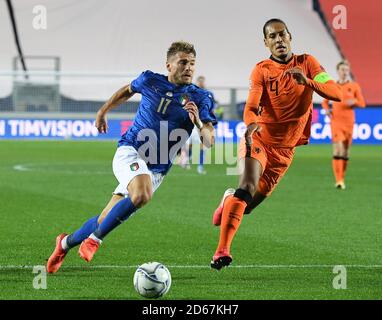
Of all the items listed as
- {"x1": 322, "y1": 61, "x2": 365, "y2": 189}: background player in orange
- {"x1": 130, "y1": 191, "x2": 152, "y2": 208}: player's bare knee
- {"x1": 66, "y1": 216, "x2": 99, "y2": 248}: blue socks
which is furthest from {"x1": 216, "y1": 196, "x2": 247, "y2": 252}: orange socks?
{"x1": 322, "y1": 61, "x2": 365, "y2": 189}: background player in orange

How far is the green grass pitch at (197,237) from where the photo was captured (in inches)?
289

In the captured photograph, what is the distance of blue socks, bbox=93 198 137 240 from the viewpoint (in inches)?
303

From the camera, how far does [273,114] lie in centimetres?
883

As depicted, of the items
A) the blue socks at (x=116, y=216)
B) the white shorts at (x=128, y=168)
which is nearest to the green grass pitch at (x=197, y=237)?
the blue socks at (x=116, y=216)

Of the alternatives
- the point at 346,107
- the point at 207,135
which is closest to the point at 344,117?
the point at 346,107

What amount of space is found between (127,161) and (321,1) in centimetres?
3197

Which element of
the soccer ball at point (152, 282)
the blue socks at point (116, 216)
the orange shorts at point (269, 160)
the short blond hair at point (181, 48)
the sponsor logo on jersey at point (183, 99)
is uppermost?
the short blond hair at point (181, 48)

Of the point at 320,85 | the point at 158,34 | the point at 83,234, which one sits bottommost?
the point at 83,234

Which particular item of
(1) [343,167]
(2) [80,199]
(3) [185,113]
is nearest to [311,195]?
(1) [343,167]

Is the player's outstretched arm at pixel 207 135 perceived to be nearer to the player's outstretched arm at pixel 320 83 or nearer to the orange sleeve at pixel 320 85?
the player's outstretched arm at pixel 320 83

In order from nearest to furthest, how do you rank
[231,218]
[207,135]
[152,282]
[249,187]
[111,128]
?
[152,282] < [207,135] < [231,218] < [249,187] < [111,128]

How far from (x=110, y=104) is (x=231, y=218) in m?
1.38

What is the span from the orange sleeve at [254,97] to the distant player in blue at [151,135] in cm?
34

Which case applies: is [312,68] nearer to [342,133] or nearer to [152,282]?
[152,282]
